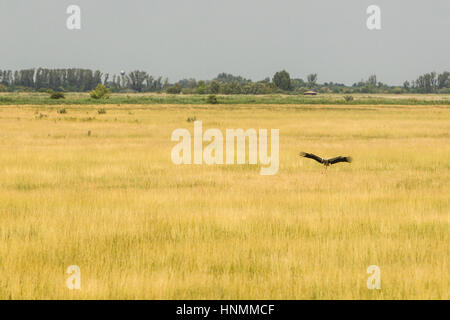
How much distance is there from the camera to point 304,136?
35.9 metres

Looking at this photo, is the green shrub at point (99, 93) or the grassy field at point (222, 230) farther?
the green shrub at point (99, 93)

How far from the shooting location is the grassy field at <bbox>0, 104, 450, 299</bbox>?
7.03 metres

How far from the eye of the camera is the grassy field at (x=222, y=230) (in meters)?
7.03

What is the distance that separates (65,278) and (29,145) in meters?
22.2

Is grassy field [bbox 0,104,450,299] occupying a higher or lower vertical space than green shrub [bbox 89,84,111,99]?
lower

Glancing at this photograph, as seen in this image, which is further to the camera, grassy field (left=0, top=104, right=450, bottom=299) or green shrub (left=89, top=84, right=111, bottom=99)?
green shrub (left=89, top=84, right=111, bottom=99)

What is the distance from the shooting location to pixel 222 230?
10.2 meters

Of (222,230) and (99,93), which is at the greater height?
(99,93)

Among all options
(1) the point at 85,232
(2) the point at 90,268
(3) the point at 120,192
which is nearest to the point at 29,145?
(3) the point at 120,192

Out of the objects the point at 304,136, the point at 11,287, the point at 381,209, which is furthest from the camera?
A: the point at 304,136

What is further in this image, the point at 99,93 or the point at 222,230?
the point at 99,93

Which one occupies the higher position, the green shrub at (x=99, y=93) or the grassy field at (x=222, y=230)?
the green shrub at (x=99, y=93)
